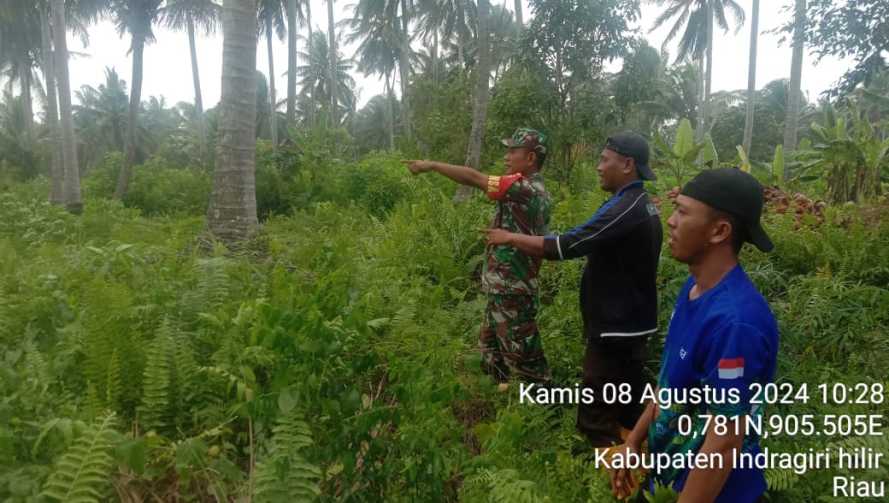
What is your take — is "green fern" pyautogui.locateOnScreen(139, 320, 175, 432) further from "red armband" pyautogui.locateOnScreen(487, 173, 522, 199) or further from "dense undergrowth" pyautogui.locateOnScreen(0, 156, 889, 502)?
"red armband" pyautogui.locateOnScreen(487, 173, 522, 199)

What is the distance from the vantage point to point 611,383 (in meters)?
2.83

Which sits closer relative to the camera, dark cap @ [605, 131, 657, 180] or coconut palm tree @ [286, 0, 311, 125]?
dark cap @ [605, 131, 657, 180]

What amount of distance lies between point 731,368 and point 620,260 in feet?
4.38

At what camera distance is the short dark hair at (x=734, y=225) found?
1591mm

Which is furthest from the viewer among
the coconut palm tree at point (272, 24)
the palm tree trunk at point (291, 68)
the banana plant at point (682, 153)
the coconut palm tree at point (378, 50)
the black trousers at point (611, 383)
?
the coconut palm tree at point (378, 50)

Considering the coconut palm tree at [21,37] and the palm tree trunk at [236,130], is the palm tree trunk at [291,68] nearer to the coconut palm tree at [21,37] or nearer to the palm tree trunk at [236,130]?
A: the coconut palm tree at [21,37]

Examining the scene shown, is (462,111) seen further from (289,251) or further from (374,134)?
(374,134)

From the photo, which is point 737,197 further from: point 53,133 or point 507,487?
point 53,133

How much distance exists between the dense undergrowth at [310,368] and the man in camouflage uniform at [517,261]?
27 cm

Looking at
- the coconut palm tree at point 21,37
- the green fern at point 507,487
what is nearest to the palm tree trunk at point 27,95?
the coconut palm tree at point 21,37

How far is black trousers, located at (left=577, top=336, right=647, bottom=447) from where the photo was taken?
281 centimetres

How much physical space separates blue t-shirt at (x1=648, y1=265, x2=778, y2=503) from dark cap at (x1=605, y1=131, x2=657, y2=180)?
1.08 m

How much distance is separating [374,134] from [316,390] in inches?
1623

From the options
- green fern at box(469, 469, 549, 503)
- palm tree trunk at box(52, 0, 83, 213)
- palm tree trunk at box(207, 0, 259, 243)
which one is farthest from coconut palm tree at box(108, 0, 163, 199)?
green fern at box(469, 469, 549, 503)
